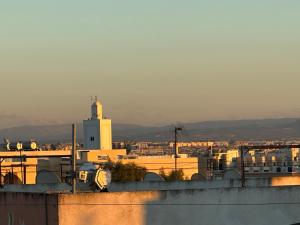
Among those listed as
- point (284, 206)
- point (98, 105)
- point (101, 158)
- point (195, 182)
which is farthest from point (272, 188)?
point (98, 105)

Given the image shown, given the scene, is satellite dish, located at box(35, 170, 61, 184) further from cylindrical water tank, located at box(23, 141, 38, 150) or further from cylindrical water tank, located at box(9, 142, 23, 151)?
cylindrical water tank, located at box(23, 141, 38, 150)

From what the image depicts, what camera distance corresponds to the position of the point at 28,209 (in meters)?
21.6

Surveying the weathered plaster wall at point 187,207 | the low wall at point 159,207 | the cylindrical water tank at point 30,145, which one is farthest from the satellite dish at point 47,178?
the cylindrical water tank at point 30,145

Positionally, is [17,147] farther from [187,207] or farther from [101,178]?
[187,207]

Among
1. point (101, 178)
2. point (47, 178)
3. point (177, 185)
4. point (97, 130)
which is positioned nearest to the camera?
point (101, 178)

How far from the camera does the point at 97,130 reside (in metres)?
136

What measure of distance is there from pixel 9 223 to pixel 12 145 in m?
87.1

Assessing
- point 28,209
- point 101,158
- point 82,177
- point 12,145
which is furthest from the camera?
point 12,145

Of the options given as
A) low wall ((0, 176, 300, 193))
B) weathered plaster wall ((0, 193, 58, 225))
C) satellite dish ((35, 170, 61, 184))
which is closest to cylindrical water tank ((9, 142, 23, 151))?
satellite dish ((35, 170, 61, 184))

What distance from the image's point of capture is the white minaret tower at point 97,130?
134 meters

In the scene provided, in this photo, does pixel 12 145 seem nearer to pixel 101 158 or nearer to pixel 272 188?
pixel 101 158

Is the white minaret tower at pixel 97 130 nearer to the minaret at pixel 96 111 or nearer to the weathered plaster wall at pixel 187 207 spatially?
the minaret at pixel 96 111

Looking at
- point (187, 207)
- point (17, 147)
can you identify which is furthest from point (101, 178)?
point (17, 147)

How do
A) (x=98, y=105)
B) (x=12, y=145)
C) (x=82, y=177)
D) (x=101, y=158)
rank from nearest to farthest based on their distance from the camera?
(x=82, y=177) < (x=101, y=158) < (x=12, y=145) < (x=98, y=105)
